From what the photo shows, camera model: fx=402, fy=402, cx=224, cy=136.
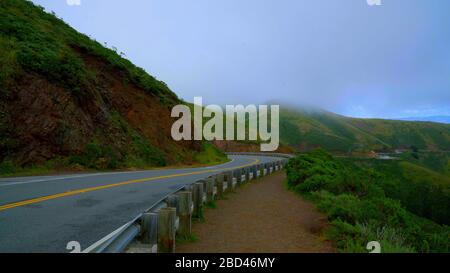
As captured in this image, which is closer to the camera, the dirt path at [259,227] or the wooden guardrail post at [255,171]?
the dirt path at [259,227]

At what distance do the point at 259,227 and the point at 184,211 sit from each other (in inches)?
94.7

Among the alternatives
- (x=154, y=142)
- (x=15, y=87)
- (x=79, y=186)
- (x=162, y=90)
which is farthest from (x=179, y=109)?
(x=79, y=186)

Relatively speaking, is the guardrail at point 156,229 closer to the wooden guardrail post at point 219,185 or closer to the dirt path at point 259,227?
the dirt path at point 259,227

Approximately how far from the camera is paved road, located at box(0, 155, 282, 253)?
6.12 m

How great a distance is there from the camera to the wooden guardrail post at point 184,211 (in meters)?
7.55

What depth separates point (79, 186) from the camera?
12.6 metres

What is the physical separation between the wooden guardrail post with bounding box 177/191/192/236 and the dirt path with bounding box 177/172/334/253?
31 cm

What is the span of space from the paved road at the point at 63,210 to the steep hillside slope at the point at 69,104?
7.10 metres

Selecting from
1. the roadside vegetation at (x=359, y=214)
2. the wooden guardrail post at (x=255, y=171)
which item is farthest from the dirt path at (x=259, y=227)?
the wooden guardrail post at (x=255, y=171)

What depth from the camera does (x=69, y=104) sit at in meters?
22.5

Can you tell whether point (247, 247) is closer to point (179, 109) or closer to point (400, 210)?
point (400, 210)

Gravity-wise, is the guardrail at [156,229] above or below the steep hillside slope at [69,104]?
below

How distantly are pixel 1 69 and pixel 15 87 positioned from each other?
1053mm

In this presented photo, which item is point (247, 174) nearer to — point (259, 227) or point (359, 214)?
point (259, 227)
